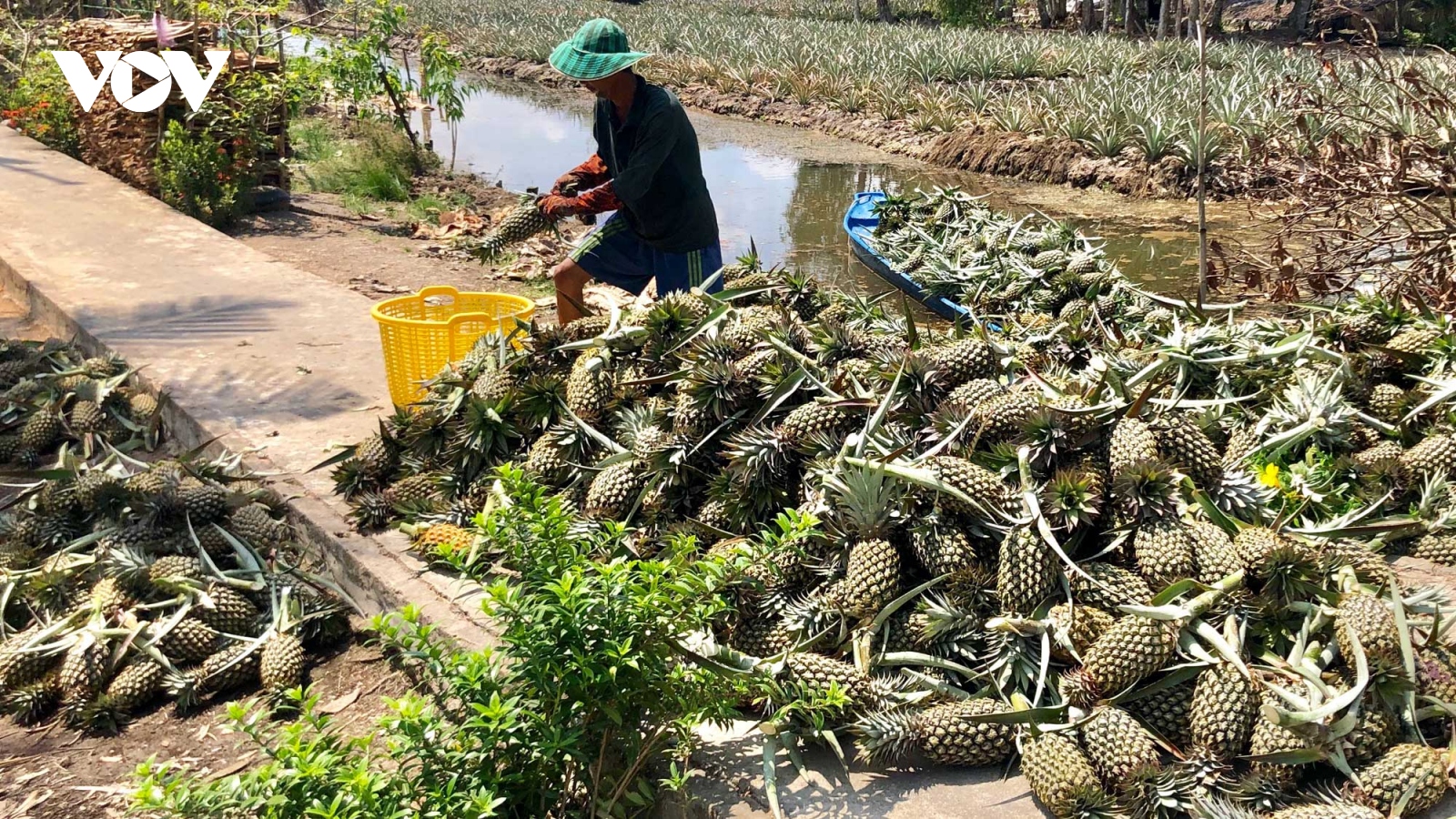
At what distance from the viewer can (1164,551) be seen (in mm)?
2709

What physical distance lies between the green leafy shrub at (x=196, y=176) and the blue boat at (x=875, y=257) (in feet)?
16.4

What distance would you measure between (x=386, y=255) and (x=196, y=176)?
1.52 m

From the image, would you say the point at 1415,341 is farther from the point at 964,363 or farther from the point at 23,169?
the point at 23,169

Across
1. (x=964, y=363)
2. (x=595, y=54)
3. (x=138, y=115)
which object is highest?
(x=595, y=54)

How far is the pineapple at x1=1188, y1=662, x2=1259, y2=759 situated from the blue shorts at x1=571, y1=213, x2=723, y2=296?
3.40 metres

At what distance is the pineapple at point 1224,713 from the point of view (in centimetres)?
241

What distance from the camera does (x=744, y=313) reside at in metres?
3.94

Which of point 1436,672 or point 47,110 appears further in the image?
point 47,110

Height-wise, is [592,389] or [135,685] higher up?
[592,389]

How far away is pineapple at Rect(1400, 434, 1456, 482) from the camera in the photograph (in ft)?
10.6

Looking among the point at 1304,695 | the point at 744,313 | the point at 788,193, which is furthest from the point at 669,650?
the point at 788,193

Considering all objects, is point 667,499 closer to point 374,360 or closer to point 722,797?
point 722,797

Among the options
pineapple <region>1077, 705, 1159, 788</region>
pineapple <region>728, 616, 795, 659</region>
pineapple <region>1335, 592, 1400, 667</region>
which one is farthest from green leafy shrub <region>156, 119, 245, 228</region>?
pineapple <region>1335, 592, 1400, 667</region>

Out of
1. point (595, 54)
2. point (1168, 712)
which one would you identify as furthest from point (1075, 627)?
point (595, 54)
